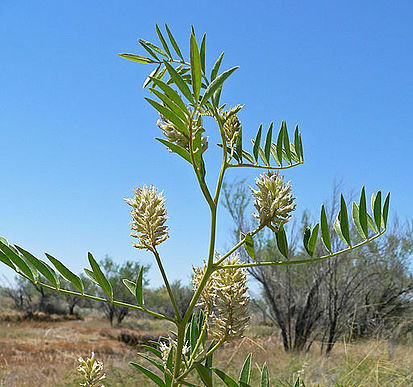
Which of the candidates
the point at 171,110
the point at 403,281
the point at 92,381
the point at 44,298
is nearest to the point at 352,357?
the point at 92,381

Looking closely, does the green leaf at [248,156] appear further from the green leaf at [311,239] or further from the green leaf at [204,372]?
the green leaf at [204,372]

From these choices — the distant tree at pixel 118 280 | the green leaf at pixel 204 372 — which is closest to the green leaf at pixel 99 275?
the green leaf at pixel 204 372

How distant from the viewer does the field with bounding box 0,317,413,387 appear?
3.70m

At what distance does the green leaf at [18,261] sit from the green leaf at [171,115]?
31 centimetres

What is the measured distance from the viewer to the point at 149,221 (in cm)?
68

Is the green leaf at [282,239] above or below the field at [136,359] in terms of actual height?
above

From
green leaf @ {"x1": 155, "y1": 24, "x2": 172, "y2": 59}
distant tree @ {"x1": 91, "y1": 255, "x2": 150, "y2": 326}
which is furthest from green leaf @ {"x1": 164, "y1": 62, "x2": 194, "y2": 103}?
distant tree @ {"x1": 91, "y1": 255, "x2": 150, "y2": 326}

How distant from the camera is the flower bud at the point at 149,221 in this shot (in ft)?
2.23

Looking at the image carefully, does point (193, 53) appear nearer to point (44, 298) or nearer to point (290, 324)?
point (290, 324)

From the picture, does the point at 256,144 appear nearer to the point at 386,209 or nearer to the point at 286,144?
the point at 286,144

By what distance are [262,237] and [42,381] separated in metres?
5.73

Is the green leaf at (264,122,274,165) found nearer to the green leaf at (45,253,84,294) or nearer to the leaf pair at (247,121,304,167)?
the leaf pair at (247,121,304,167)

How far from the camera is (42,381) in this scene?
4.91 m

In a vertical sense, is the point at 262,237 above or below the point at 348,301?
above
